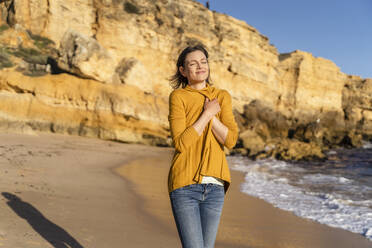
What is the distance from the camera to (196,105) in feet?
5.89

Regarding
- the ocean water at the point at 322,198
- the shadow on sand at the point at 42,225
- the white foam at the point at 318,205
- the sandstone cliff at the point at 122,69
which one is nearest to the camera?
the shadow on sand at the point at 42,225

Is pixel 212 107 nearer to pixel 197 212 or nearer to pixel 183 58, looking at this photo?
pixel 183 58

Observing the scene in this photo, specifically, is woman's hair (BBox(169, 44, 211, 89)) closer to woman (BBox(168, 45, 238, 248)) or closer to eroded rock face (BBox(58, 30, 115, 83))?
woman (BBox(168, 45, 238, 248))

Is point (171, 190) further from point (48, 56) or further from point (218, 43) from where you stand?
point (218, 43)

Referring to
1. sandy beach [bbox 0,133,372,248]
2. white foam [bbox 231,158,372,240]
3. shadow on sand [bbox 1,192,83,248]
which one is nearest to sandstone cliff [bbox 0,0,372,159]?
sandy beach [bbox 0,133,372,248]

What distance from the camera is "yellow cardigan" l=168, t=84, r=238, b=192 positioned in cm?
165

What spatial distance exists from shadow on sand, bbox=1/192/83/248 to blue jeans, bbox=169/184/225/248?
1.81 metres

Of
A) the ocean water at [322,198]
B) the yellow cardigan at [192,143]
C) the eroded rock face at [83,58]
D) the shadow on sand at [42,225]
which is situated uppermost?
the eroded rock face at [83,58]

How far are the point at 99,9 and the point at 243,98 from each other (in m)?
15.2

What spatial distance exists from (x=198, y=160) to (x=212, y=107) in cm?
33

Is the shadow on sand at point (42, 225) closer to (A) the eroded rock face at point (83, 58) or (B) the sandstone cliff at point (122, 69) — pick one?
(B) the sandstone cliff at point (122, 69)

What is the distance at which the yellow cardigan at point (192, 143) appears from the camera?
165 centimetres

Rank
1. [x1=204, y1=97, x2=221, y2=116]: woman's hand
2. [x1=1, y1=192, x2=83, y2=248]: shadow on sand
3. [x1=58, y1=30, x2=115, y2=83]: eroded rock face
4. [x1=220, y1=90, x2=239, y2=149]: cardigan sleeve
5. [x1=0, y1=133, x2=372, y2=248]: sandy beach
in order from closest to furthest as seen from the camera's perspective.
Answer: [x1=204, y1=97, x2=221, y2=116]: woman's hand
[x1=220, y1=90, x2=239, y2=149]: cardigan sleeve
[x1=1, y1=192, x2=83, y2=248]: shadow on sand
[x1=0, y1=133, x2=372, y2=248]: sandy beach
[x1=58, y1=30, x2=115, y2=83]: eroded rock face

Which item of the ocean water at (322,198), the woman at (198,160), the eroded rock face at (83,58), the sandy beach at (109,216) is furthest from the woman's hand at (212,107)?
the eroded rock face at (83,58)
